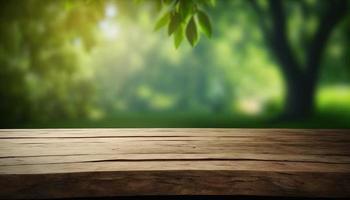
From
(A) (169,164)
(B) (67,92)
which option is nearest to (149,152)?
(A) (169,164)

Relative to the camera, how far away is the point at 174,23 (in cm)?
169

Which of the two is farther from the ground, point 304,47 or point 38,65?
point 304,47

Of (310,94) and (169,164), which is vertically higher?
(310,94)

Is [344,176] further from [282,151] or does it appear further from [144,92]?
[144,92]

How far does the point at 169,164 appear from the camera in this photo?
152cm

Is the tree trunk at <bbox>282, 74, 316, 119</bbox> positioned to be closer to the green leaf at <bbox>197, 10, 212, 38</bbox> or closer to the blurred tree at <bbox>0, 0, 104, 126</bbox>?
the blurred tree at <bbox>0, 0, 104, 126</bbox>

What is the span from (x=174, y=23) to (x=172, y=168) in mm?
555

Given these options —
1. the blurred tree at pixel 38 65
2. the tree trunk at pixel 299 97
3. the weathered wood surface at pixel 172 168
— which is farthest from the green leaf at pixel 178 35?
the tree trunk at pixel 299 97

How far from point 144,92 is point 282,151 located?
1672 cm

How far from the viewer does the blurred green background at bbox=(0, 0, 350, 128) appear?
10.9m

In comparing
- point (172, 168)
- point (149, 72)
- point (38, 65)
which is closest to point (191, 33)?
point (172, 168)

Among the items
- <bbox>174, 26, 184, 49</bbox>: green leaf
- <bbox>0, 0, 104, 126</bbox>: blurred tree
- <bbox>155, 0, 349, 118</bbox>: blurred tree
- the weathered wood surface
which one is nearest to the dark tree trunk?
<bbox>155, 0, 349, 118</bbox>: blurred tree

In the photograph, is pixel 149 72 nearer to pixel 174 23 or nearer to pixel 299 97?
pixel 299 97

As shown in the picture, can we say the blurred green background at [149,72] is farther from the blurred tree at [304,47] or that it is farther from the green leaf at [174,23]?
the green leaf at [174,23]
